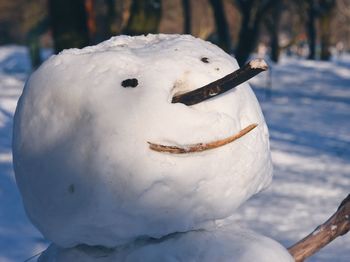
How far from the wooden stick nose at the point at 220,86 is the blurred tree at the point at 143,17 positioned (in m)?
8.39

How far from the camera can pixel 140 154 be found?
5.77 feet

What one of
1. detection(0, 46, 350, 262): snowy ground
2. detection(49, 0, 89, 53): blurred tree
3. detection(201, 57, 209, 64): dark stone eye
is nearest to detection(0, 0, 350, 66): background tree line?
detection(49, 0, 89, 53): blurred tree

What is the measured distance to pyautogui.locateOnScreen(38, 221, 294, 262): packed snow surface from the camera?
184 cm

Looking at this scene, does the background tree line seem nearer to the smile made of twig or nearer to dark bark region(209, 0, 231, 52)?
dark bark region(209, 0, 231, 52)

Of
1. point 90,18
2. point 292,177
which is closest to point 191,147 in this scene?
point 292,177

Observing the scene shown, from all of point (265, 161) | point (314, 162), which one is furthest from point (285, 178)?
point (265, 161)

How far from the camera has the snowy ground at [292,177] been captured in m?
4.49

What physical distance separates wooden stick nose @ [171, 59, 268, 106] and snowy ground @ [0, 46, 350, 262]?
8.55 ft

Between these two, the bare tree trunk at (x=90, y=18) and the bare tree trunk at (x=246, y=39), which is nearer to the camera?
the bare tree trunk at (x=90, y=18)

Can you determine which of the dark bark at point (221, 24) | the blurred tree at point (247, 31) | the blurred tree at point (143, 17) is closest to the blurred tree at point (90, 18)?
the blurred tree at point (143, 17)

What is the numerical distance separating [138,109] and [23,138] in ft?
1.33

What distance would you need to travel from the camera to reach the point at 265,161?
2.03 metres

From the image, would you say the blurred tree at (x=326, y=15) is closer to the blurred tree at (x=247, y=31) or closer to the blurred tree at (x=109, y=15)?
the blurred tree at (x=109, y=15)

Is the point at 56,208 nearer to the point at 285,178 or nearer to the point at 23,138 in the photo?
the point at 23,138
